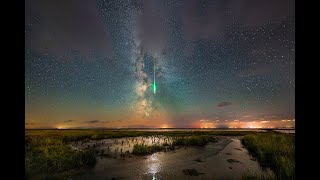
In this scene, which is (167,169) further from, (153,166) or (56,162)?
(56,162)

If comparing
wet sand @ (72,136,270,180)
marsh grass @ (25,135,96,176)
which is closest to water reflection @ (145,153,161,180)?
wet sand @ (72,136,270,180)

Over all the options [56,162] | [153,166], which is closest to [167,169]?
[153,166]

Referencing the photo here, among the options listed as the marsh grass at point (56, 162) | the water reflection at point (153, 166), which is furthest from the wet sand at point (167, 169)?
the marsh grass at point (56, 162)

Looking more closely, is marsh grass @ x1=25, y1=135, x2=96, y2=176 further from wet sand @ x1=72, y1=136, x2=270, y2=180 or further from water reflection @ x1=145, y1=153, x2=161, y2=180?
water reflection @ x1=145, y1=153, x2=161, y2=180

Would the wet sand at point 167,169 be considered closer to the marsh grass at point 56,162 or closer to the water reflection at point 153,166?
the water reflection at point 153,166

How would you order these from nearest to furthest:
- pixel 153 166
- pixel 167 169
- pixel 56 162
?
pixel 56 162 → pixel 167 169 → pixel 153 166

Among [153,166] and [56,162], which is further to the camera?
[153,166]
